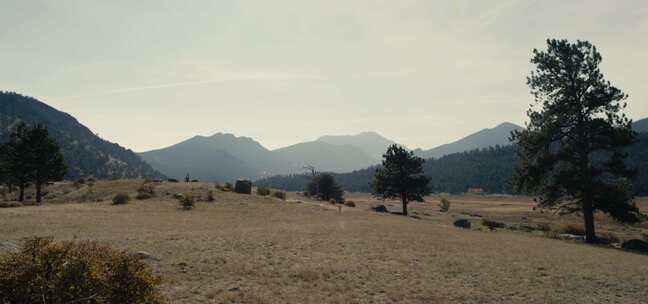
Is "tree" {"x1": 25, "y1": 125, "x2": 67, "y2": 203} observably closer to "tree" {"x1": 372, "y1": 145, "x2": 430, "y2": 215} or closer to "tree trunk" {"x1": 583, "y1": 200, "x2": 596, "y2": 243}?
"tree" {"x1": 372, "y1": 145, "x2": 430, "y2": 215}

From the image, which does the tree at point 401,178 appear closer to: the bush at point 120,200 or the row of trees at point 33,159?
the bush at point 120,200

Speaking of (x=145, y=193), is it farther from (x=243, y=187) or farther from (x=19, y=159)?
(x=19, y=159)

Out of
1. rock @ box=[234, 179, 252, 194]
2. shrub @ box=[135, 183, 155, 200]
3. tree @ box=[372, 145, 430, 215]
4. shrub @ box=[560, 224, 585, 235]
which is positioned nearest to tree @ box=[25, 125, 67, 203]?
shrub @ box=[135, 183, 155, 200]

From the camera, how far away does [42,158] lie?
165 feet

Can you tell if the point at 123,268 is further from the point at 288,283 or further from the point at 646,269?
the point at 646,269

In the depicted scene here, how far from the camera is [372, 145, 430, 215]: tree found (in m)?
57.1

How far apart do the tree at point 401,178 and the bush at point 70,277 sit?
174ft

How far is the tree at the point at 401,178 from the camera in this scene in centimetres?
5706

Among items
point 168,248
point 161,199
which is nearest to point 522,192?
point 168,248

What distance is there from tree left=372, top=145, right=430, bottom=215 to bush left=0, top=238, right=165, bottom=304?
53.2 metres

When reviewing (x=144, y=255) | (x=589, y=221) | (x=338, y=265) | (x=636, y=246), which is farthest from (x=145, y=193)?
(x=636, y=246)

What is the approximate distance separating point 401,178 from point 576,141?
94.0 feet

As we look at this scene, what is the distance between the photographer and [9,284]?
5445 millimetres

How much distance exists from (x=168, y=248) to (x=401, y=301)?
10.9 m
